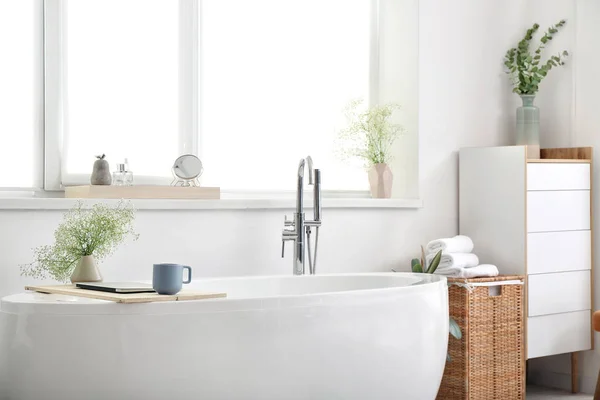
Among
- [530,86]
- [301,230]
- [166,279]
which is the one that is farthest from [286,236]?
[530,86]

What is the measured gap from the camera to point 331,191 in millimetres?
4320

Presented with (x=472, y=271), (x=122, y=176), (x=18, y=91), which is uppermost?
(x=18, y=91)

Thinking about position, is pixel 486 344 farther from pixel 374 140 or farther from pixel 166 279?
pixel 166 279

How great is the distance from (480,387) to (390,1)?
1898 mm

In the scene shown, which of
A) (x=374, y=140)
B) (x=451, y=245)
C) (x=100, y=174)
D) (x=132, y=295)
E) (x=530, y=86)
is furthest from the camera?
(x=530, y=86)

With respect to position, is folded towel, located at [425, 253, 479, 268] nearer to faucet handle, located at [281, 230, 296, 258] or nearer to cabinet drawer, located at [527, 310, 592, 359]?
cabinet drawer, located at [527, 310, 592, 359]

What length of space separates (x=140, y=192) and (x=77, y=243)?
1.52 ft

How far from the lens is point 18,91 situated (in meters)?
3.43

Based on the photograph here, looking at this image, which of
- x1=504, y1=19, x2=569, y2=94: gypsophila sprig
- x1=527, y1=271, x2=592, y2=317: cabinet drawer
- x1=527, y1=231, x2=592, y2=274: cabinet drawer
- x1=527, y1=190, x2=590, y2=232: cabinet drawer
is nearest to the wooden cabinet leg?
x1=527, y1=271, x2=592, y2=317: cabinet drawer

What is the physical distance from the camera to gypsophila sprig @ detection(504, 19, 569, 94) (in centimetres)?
434

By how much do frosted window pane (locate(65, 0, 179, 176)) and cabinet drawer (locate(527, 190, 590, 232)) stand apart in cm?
163

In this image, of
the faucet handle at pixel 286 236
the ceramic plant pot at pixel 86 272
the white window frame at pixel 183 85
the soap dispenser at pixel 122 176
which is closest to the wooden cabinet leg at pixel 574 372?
the white window frame at pixel 183 85

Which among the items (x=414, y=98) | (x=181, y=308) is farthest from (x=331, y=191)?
(x=181, y=308)

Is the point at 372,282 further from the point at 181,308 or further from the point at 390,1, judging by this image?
the point at 390,1
